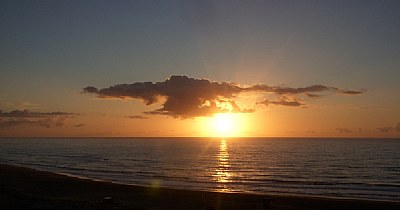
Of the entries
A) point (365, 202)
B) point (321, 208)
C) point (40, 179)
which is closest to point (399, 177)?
point (365, 202)

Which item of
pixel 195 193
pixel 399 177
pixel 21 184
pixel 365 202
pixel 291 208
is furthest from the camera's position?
pixel 399 177

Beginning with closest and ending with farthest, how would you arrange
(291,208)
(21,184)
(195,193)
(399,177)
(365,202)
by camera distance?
(291,208) < (365,202) < (195,193) < (21,184) < (399,177)

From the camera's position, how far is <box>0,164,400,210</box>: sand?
27.0 m

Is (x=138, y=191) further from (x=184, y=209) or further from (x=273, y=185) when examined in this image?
(x=273, y=185)

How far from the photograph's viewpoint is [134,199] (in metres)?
35.5

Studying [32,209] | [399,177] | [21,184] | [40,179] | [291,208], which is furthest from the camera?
[399,177]

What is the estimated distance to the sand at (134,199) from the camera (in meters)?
27.0

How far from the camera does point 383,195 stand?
139ft

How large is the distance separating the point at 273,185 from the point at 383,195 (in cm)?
1326

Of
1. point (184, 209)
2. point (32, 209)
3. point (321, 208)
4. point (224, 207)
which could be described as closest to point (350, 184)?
point (321, 208)

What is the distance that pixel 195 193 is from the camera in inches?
1625

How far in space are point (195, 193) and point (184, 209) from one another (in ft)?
35.9

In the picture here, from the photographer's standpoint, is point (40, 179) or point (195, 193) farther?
point (40, 179)

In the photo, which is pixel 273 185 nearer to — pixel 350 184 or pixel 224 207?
pixel 350 184
